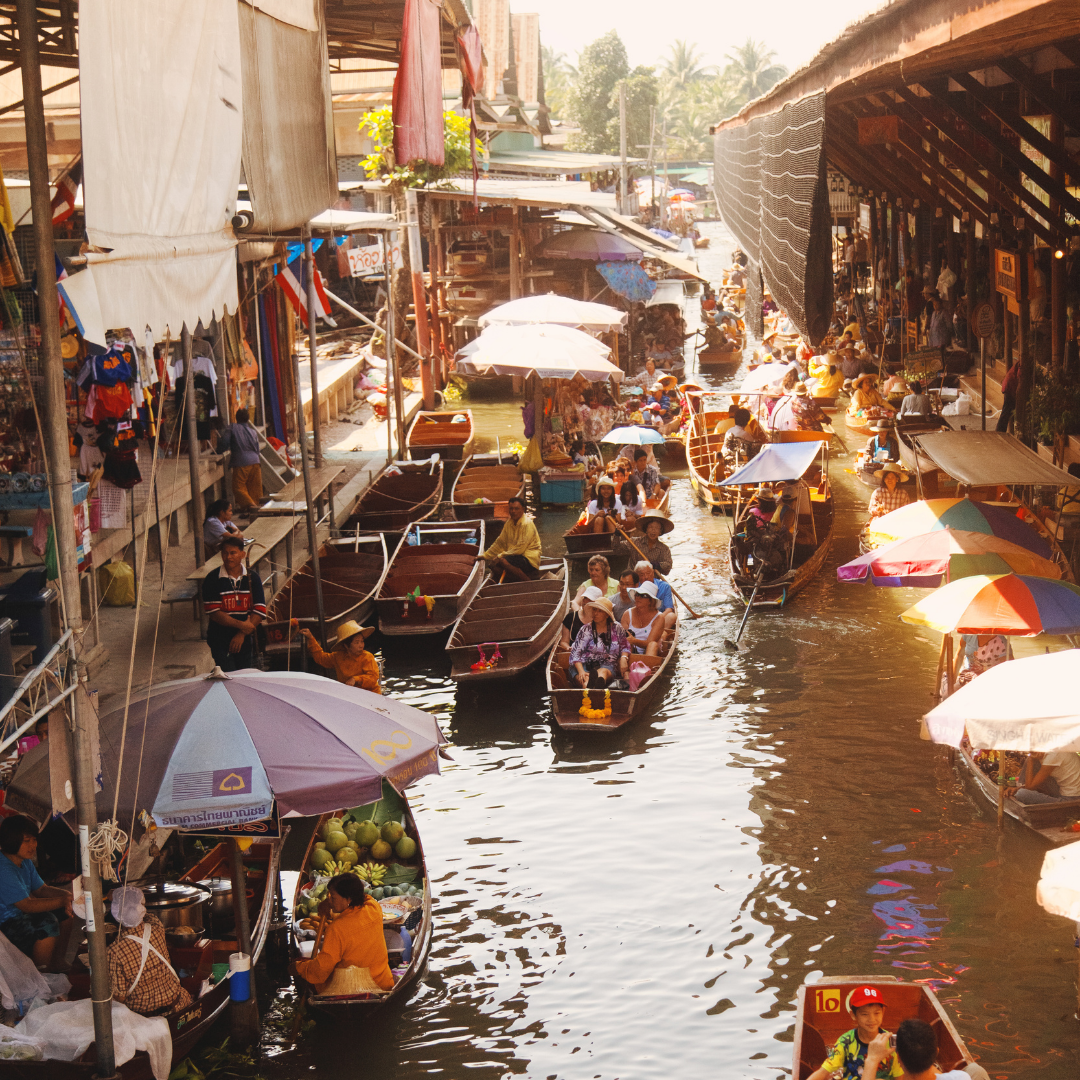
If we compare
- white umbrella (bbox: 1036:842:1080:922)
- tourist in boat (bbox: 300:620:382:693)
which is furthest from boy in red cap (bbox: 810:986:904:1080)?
tourist in boat (bbox: 300:620:382:693)

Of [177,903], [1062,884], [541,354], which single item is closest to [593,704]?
[177,903]

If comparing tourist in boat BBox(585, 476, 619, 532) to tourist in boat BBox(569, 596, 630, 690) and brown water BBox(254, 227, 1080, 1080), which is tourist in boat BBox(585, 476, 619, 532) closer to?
brown water BBox(254, 227, 1080, 1080)

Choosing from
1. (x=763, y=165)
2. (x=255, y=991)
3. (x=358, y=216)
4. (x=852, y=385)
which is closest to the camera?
(x=255, y=991)

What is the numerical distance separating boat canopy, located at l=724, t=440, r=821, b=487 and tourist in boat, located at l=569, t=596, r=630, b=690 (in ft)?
9.75

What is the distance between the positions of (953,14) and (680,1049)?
566 centimetres

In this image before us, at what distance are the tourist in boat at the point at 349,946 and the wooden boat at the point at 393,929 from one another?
0.28 ft

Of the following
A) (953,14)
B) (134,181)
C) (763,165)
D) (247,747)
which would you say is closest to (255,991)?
(247,747)

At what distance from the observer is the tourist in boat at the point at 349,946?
7070mm

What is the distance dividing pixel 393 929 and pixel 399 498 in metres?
10.6

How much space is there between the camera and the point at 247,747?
6.59 m

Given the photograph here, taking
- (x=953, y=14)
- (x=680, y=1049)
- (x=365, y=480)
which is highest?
(x=953, y=14)

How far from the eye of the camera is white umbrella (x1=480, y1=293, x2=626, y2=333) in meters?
19.8

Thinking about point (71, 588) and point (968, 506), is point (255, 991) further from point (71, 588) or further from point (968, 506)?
point (968, 506)

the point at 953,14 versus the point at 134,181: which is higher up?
the point at 953,14
